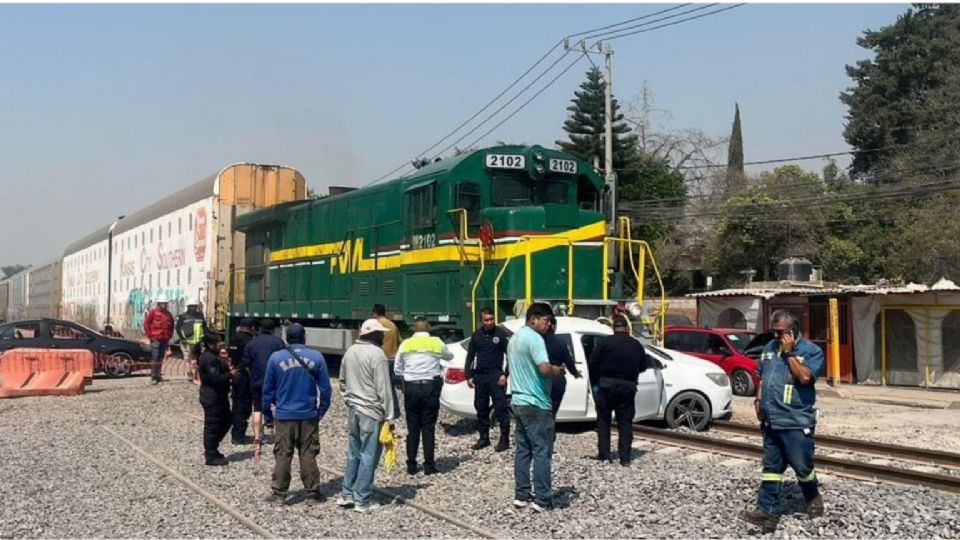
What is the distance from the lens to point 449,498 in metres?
8.36

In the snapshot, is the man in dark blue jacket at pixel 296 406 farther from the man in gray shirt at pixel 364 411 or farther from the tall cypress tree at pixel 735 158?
the tall cypress tree at pixel 735 158

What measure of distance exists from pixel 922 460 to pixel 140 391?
14.6 metres

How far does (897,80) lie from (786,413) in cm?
5317

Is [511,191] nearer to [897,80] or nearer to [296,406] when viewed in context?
[296,406]

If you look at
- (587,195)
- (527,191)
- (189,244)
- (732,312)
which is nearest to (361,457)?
(527,191)

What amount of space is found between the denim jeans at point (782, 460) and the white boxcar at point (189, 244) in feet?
64.0

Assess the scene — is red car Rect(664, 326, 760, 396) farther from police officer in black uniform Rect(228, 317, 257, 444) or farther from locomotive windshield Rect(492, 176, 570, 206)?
police officer in black uniform Rect(228, 317, 257, 444)

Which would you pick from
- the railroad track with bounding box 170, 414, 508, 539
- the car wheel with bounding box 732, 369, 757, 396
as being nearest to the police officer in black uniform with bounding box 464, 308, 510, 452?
the railroad track with bounding box 170, 414, 508, 539

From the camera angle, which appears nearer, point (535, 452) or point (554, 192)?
point (535, 452)

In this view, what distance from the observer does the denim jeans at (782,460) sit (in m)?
6.88

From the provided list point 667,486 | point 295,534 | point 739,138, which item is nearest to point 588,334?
point 667,486

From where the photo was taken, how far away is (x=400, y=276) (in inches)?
634

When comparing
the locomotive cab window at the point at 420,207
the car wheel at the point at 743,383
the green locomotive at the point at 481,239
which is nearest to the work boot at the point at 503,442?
the green locomotive at the point at 481,239

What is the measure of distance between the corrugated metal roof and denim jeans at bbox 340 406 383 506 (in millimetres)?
18710
